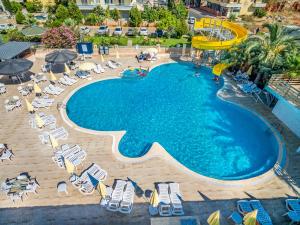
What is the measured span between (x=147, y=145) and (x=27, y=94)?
44.1 feet

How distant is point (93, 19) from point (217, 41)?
25.9 m

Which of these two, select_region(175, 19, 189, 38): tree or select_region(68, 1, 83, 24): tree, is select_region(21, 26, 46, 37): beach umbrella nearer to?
select_region(68, 1, 83, 24): tree

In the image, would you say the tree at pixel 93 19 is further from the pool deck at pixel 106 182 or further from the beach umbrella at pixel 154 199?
the beach umbrella at pixel 154 199

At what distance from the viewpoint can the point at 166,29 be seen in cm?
3684

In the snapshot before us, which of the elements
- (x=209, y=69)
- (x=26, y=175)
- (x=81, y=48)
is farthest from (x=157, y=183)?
(x=81, y=48)

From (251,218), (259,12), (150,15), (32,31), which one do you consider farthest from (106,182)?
(259,12)

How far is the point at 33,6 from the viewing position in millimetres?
48719

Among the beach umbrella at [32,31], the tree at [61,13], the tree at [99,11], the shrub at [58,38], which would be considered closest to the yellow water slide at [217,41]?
the shrub at [58,38]

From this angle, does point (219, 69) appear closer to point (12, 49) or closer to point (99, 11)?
point (12, 49)

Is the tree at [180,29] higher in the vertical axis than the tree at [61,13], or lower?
lower

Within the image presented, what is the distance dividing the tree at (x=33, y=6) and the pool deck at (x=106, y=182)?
42.6 metres

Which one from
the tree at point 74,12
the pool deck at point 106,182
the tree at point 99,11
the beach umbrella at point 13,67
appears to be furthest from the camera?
the tree at point 99,11

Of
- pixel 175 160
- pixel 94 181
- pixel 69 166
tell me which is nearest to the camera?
pixel 69 166

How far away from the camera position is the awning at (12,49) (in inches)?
925
